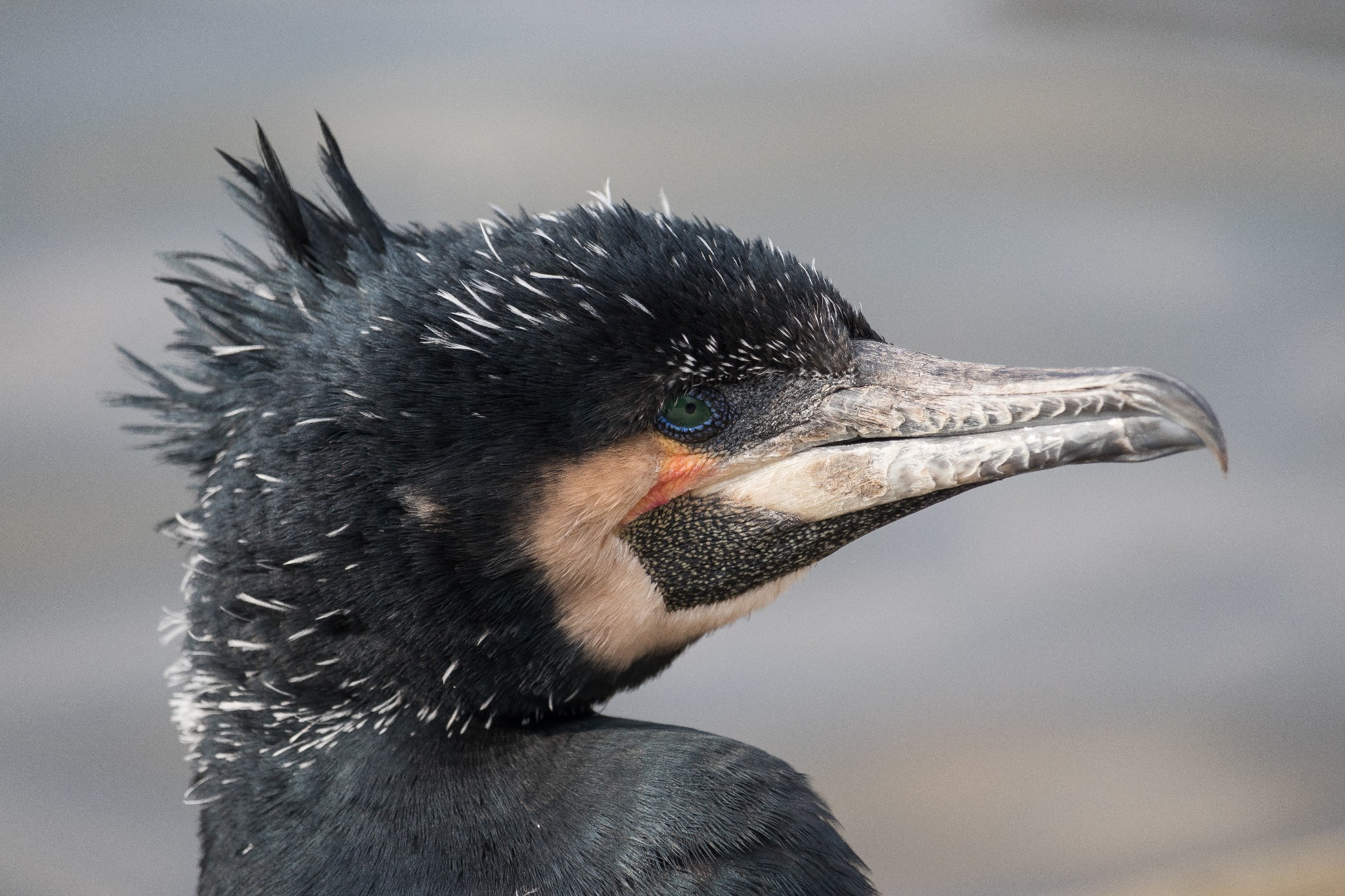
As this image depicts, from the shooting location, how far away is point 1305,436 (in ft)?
17.5

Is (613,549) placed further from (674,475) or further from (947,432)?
(947,432)

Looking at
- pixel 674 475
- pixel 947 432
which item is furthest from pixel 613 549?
pixel 947 432

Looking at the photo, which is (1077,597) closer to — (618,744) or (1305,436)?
(1305,436)

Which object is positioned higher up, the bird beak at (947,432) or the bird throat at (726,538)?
the bird beak at (947,432)

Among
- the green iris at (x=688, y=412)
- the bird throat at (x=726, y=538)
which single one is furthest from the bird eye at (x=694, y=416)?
the bird throat at (x=726, y=538)

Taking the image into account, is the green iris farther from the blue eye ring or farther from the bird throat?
the bird throat

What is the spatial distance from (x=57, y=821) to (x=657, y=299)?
330cm

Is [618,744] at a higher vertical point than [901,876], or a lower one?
higher

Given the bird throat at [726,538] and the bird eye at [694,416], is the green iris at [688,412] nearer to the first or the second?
the bird eye at [694,416]

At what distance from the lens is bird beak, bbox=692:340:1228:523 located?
190 centimetres

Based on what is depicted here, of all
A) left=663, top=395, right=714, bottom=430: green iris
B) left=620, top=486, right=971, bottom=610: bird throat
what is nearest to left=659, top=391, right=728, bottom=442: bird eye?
left=663, top=395, right=714, bottom=430: green iris

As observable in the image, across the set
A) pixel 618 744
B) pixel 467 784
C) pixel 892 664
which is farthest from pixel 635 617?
pixel 892 664

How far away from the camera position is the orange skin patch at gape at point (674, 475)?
201 centimetres

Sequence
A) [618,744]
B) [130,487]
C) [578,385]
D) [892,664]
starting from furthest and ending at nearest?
[130,487], [892,664], [618,744], [578,385]
